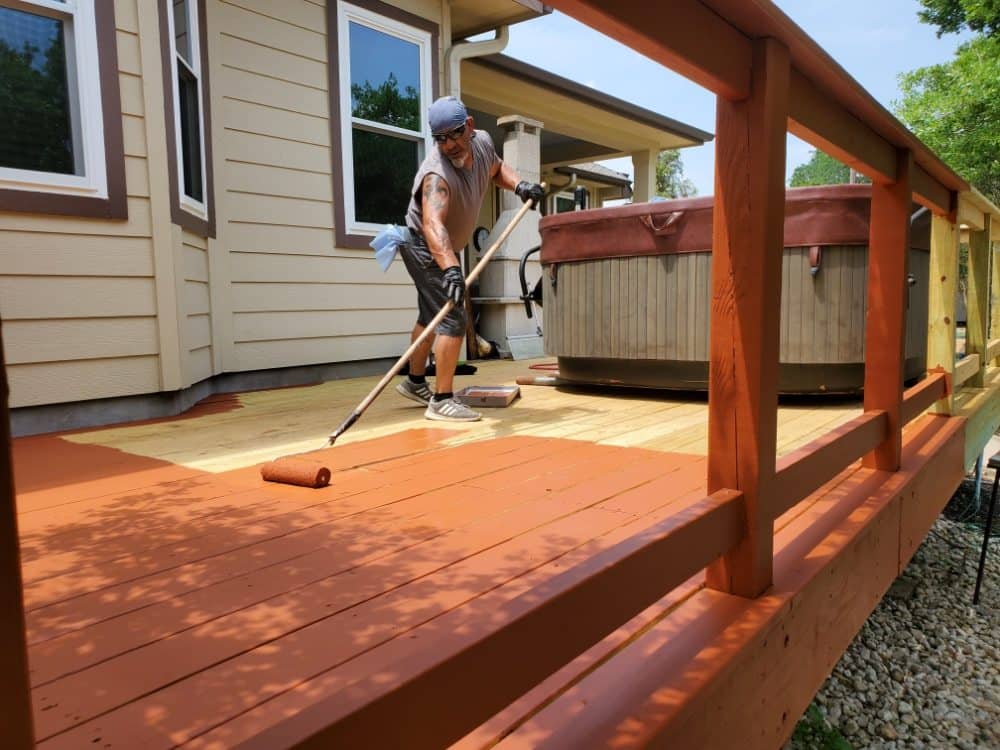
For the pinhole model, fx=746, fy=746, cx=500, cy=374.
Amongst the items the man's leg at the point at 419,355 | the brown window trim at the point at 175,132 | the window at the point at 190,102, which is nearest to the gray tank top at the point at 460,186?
the man's leg at the point at 419,355

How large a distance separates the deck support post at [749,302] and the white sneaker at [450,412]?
6.86ft

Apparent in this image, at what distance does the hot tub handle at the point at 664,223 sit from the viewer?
4.10m

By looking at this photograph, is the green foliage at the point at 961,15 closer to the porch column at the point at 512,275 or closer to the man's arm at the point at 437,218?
the porch column at the point at 512,275

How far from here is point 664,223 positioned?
4.13 meters

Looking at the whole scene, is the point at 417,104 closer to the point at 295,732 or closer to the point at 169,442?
the point at 169,442

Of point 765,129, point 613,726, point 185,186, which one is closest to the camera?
point 613,726

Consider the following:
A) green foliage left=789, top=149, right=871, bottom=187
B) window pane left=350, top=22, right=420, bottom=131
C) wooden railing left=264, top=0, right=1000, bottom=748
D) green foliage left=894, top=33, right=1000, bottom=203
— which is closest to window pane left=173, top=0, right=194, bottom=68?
window pane left=350, top=22, right=420, bottom=131

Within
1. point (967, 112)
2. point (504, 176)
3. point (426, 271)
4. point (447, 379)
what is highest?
point (967, 112)

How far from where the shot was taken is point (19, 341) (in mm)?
3307

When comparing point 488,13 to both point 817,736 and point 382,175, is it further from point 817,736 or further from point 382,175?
point 817,736

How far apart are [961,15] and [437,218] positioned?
67.9 feet

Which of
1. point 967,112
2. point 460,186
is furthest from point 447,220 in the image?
point 967,112

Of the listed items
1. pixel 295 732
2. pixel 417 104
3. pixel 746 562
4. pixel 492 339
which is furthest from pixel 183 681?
→ pixel 492 339

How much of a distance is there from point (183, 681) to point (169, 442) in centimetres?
219
